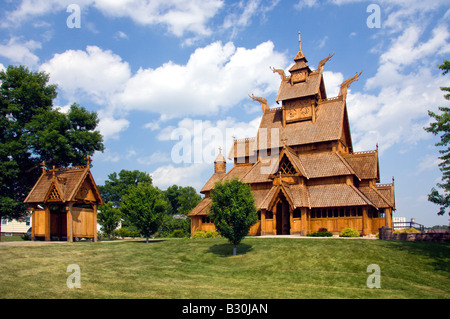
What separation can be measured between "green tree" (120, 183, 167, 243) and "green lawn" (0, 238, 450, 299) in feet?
11.6

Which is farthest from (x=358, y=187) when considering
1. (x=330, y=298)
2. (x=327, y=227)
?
(x=330, y=298)

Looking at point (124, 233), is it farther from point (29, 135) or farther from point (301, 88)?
point (301, 88)

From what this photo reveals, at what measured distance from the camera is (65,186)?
33375 mm

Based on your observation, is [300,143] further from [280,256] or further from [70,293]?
[70,293]

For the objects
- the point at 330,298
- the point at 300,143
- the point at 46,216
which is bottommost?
the point at 330,298

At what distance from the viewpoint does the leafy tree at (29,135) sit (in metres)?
43.1

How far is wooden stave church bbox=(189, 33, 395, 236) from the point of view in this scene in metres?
37.2

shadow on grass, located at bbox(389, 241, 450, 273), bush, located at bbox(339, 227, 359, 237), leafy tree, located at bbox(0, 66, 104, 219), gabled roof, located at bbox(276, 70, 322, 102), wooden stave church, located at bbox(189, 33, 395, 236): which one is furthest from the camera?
gabled roof, located at bbox(276, 70, 322, 102)

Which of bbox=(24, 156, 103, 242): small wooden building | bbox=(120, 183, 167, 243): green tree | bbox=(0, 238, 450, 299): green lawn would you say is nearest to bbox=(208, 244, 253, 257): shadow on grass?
bbox=(0, 238, 450, 299): green lawn

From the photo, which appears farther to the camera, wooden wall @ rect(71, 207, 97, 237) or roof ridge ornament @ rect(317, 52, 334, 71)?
roof ridge ornament @ rect(317, 52, 334, 71)

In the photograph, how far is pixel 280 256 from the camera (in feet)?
82.4

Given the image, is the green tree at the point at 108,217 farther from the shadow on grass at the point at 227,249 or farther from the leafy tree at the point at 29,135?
the shadow on grass at the point at 227,249

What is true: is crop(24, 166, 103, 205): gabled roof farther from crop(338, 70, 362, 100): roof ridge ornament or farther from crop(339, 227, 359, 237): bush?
crop(338, 70, 362, 100): roof ridge ornament

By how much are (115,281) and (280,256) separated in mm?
11760
